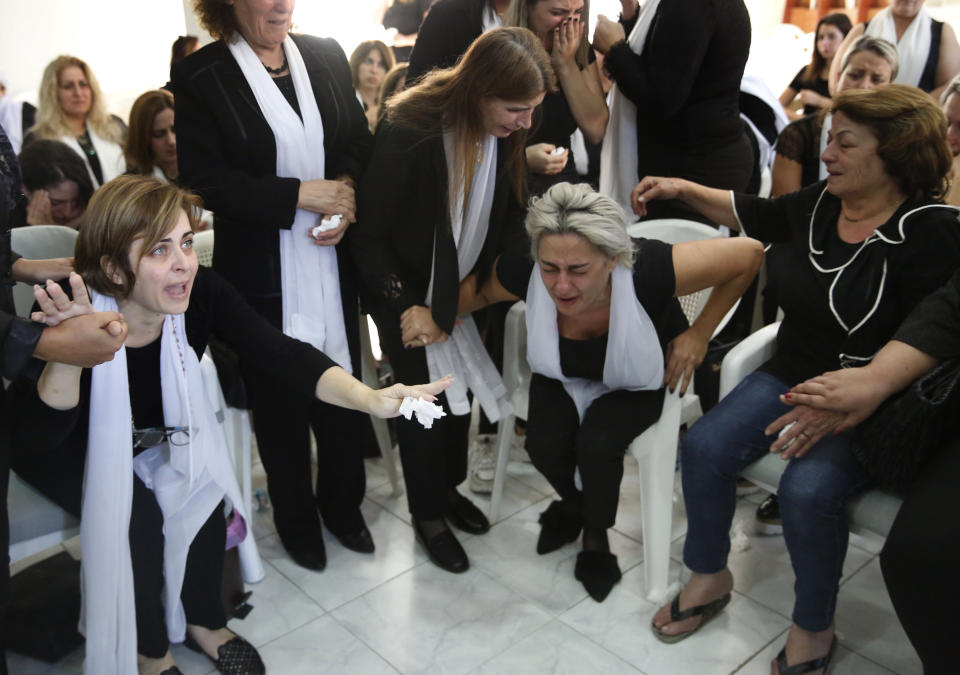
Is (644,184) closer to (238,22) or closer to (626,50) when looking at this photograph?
(626,50)

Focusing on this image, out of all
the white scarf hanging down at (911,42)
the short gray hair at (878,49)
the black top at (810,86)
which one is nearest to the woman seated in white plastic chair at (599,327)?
the short gray hair at (878,49)

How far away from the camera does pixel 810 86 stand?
3.66m

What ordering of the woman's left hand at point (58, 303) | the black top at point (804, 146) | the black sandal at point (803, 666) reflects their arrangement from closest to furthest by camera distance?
1. the woman's left hand at point (58, 303)
2. the black sandal at point (803, 666)
3. the black top at point (804, 146)

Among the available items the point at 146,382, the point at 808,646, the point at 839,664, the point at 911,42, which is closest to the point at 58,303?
the point at 146,382

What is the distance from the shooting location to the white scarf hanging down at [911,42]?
3092 millimetres

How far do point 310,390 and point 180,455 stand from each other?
0.31 metres

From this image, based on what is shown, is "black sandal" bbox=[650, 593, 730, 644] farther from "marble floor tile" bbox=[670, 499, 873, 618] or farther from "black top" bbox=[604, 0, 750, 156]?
"black top" bbox=[604, 0, 750, 156]

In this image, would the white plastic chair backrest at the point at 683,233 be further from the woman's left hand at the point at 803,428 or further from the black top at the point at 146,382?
the black top at the point at 146,382

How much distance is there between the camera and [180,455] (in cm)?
176

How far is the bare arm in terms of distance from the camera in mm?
2111

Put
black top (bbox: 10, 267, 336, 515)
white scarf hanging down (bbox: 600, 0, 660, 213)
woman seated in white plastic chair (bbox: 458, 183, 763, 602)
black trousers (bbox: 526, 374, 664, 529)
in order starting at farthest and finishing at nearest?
1. white scarf hanging down (bbox: 600, 0, 660, 213)
2. black trousers (bbox: 526, 374, 664, 529)
3. woman seated in white plastic chair (bbox: 458, 183, 763, 602)
4. black top (bbox: 10, 267, 336, 515)

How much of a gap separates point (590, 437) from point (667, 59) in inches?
40.8

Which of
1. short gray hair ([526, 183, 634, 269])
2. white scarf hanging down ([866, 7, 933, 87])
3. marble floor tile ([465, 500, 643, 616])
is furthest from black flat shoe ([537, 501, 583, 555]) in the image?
white scarf hanging down ([866, 7, 933, 87])

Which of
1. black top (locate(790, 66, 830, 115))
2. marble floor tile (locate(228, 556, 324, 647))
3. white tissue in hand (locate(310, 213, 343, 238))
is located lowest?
marble floor tile (locate(228, 556, 324, 647))
